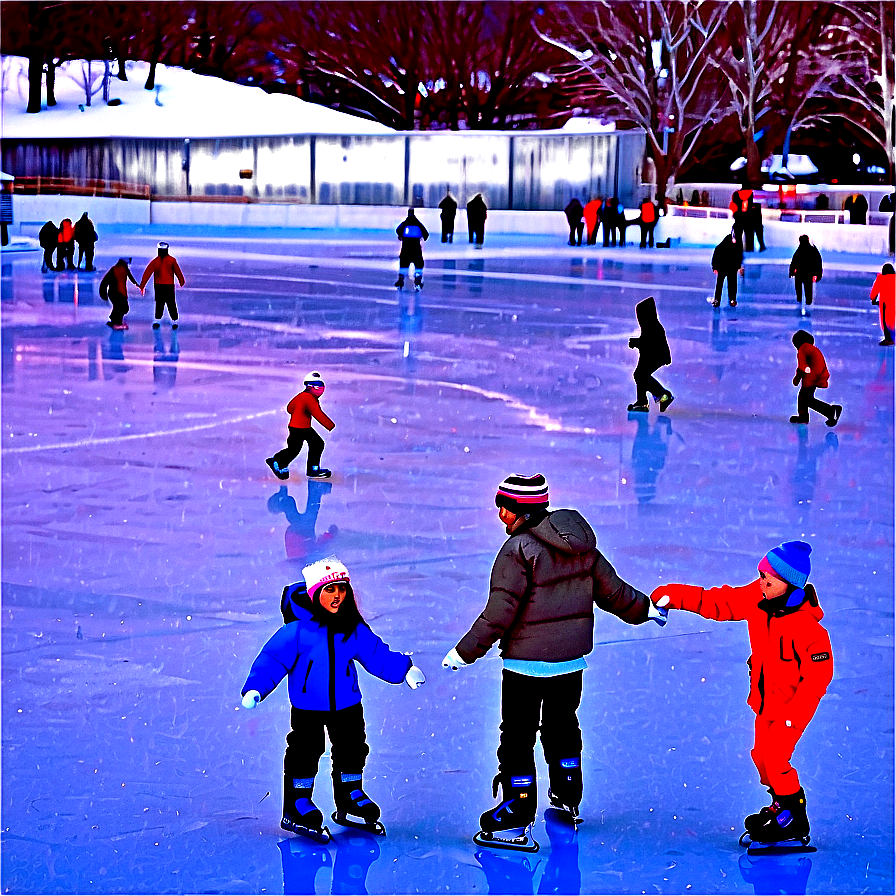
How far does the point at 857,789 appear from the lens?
4348 millimetres

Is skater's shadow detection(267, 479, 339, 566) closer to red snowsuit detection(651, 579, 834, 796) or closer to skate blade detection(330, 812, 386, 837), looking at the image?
skate blade detection(330, 812, 386, 837)

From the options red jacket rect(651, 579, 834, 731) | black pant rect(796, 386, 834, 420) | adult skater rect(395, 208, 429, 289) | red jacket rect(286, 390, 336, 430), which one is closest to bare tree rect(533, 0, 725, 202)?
adult skater rect(395, 208, 429, 289)

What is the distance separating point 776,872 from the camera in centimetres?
382

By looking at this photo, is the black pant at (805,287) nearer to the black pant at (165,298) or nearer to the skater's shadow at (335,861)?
the black pant at (165,298)

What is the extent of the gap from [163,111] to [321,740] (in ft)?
176

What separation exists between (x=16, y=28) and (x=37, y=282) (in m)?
44.6

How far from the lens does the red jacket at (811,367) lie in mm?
10578

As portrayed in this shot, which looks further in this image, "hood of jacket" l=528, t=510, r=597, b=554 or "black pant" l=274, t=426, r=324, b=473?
"black pant" l=274, t=426, r=324, b=473

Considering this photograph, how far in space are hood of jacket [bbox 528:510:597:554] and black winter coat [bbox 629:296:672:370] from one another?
705 cm

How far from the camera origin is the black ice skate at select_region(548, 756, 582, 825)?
411 centimetres

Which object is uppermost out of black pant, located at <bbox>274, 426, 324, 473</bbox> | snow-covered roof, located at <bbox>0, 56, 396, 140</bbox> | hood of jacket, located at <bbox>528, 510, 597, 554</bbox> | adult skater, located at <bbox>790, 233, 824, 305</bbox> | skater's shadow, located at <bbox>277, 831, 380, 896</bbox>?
snow-covered roof, located at <bbox>0, 56, 396, 140</bbox>

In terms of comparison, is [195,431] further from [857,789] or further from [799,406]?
[857,789]

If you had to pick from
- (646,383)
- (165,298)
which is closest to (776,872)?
(646,383)

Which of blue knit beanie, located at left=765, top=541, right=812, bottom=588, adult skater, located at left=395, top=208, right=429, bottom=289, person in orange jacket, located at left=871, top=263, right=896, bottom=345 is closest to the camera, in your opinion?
blue knit beanie, located at left=765, top=541, right=812, bottom=588
